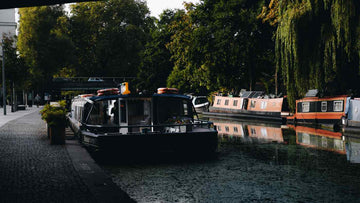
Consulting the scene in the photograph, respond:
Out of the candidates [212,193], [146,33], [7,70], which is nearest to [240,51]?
[7,70]

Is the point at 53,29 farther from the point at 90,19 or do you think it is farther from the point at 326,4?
the point at 326,4

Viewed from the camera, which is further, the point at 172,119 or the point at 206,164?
the point at 172,119

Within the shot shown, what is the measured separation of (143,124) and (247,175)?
466 cm

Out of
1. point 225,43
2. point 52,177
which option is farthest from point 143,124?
point 225,43

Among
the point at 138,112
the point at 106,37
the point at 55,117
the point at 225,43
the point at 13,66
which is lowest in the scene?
the point at 55,117

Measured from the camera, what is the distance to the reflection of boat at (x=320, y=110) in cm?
2161

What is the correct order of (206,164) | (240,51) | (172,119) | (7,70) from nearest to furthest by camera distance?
1. (206,164)
2. (172,119)
3. (240,51)
4. (7,70)

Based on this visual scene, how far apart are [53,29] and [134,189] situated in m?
55.0

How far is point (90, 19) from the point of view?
6131 cm

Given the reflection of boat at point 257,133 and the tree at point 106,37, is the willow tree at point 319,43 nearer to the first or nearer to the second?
the reflection of boat at point 257,133

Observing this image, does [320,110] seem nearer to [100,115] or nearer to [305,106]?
[305,106]

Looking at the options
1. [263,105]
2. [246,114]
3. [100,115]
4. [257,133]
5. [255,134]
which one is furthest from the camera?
[246,114]

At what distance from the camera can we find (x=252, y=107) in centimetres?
3225

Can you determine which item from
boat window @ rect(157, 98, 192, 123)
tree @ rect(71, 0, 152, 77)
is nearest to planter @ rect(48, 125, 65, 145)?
boat window @ rect(157, 98, 192, 123)
